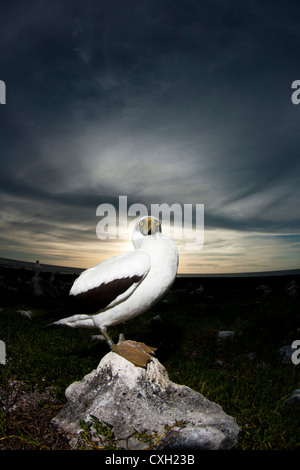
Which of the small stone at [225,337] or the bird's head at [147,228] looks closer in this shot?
the bird's head at [147,228]

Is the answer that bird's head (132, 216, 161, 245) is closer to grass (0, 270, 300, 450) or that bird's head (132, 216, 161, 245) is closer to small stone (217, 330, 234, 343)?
grass (0, 270, 300, 450)

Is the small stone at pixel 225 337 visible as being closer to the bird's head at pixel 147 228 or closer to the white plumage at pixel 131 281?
the white plumage at pixel 131 281

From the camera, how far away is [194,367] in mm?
6043

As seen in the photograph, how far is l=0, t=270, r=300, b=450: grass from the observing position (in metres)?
3.99

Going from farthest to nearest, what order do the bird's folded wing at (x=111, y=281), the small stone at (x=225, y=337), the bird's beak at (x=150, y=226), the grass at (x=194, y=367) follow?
the small stone at (x=225, y=337), the bird's beak at (x=150, y=226), the bird's folded wing at (x=111, y=281), the grass at (x=194, y=367)

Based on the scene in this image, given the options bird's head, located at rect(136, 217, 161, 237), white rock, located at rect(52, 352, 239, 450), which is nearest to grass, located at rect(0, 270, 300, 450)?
white rock, located at rect(52, 352, 239, 450)

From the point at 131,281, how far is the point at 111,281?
34 cm

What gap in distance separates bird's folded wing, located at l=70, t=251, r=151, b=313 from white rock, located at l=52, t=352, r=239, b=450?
84 cm

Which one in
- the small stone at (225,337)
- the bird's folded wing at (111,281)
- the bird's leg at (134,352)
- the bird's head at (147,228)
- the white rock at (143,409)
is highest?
the bird's head at (147,228)

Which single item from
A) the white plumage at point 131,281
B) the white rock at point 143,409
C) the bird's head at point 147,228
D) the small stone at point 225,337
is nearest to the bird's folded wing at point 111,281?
the white plumage at point 131,281

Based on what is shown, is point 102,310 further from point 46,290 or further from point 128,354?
point 46,290

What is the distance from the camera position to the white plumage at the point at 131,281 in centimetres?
429

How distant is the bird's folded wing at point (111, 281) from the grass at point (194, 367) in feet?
3.12

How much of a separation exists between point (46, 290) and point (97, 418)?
799 inches
